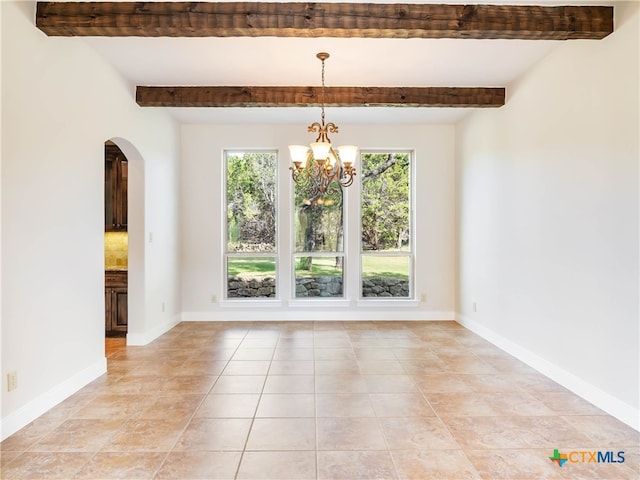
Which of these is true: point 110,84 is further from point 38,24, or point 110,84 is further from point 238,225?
point 238,225

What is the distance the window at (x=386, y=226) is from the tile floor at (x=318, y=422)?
6.09ft

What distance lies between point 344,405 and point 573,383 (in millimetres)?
1884

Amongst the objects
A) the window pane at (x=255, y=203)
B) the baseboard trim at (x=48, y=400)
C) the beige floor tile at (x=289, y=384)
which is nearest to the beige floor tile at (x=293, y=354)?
the beige floor tile at (x=289, y=384)

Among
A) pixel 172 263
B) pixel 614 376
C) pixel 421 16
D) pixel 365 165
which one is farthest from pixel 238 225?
pixel 614 376

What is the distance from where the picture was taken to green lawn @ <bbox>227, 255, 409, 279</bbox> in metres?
6.07

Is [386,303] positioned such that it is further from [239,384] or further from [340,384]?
[239,384]

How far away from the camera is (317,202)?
6.06 meters

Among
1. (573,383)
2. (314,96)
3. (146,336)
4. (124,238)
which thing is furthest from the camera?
(124,238)

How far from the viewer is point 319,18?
9.21ft

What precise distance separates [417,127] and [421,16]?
10.7 ft

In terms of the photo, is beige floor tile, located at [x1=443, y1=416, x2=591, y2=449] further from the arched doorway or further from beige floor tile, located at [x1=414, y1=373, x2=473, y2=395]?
the arched doorway

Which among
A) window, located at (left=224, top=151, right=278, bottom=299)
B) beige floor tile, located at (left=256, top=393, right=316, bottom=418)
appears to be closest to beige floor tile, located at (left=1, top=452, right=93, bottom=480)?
beige floor tile, located at (left=256, top=393, right=316, bottom=418)

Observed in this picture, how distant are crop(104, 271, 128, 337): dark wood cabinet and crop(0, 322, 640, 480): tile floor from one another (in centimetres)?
Result: 82

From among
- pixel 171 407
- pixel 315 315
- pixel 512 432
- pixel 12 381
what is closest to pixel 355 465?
pixel 512 432
